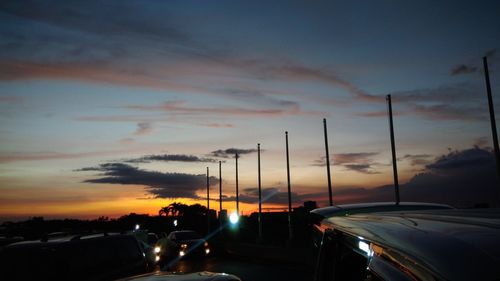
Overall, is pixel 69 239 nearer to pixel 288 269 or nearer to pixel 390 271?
pixel 390 271

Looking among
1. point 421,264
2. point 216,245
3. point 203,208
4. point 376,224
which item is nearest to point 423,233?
point 421,264

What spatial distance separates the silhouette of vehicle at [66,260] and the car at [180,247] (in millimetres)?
16724

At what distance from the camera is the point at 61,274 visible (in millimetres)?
8188

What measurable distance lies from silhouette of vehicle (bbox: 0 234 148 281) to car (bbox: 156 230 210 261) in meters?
16.7

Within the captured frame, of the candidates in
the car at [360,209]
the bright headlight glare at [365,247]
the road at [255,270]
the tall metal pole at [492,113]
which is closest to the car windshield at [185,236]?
the road at [255,270]

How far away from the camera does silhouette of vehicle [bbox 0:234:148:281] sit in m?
8.09

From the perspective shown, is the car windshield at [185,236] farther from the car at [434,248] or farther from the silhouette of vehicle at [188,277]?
the car at [434,248]

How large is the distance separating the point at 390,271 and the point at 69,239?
8.13 metres

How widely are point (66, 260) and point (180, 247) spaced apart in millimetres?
18786

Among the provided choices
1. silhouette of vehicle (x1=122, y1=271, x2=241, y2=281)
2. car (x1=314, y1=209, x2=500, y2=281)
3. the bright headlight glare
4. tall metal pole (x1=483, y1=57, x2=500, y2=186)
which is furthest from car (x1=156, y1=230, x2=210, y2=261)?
car (x1=314, y1=209, x2=500, y2=281)

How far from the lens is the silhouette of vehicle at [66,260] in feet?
26.6

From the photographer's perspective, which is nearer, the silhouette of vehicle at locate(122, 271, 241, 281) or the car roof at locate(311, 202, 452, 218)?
the silhouette of vehicle at locate(122, 271, 241, 281)

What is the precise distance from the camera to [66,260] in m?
8.41

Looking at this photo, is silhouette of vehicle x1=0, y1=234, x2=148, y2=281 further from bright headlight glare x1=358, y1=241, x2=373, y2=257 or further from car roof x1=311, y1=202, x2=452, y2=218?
bright headlight glare x1=358, y1=241, x2=373, y2=257
